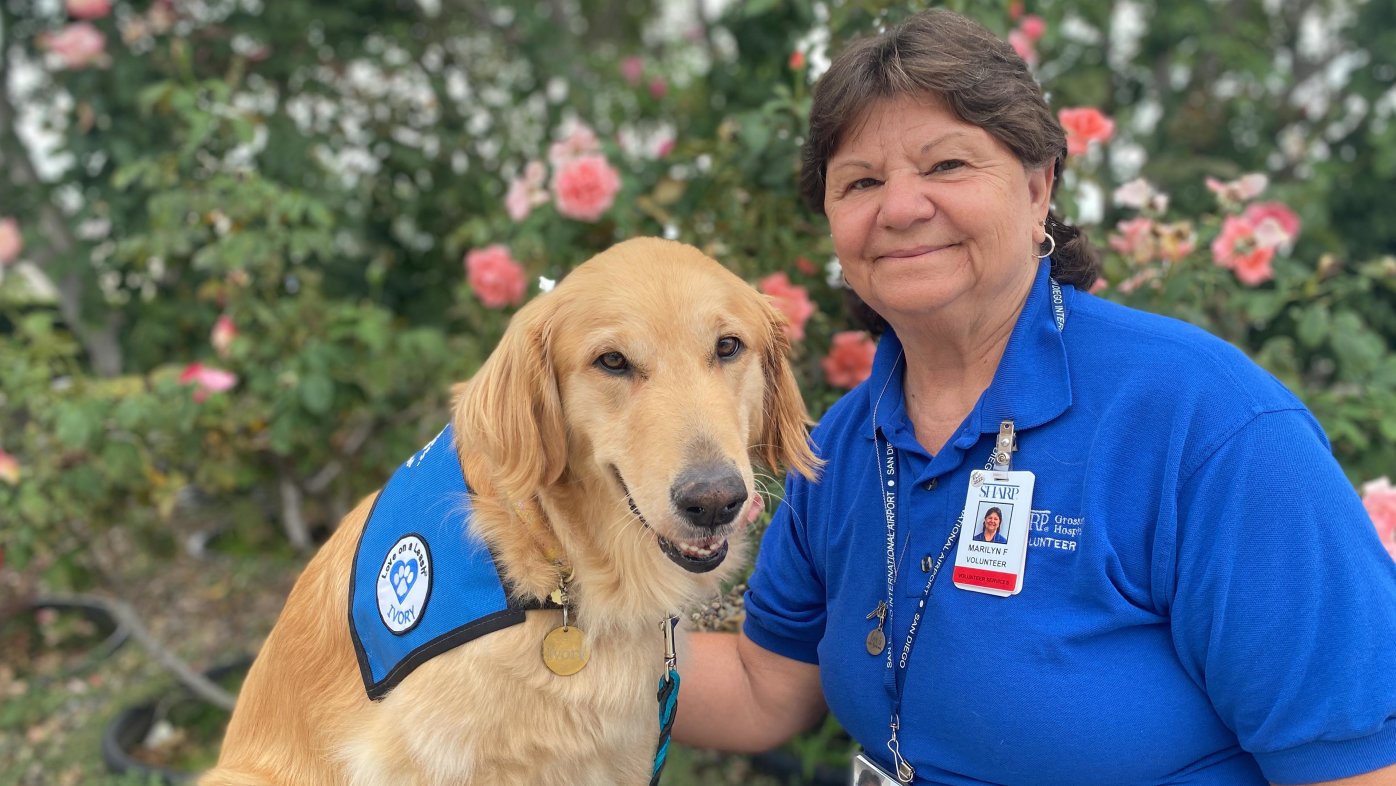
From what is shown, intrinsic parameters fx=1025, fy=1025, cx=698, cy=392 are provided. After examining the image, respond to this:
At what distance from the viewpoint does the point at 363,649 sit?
2.00 meters

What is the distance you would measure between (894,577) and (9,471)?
311 cm

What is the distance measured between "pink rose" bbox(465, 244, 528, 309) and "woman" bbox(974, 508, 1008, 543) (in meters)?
2.15

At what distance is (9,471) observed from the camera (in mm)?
3459

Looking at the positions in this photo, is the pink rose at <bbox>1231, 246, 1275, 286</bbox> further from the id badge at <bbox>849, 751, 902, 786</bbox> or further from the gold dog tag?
the gold dog tag

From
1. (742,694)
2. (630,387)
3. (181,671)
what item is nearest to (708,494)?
(630,387)

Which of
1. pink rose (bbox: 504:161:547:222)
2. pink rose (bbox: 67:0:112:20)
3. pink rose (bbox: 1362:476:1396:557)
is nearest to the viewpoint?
pink rose (bbox: 1362:476:1396:557)

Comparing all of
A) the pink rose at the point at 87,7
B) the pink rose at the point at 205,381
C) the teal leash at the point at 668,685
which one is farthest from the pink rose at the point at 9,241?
the teal leash at the point at 668,685

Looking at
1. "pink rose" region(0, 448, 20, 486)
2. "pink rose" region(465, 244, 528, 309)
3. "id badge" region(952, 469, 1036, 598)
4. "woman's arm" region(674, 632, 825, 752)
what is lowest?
"pink rose" region(0, 448, 20, 486)

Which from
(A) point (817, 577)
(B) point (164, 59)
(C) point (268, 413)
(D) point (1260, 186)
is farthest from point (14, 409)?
(D) point (1260, 186)

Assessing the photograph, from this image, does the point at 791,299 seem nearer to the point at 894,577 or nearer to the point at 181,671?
the point at 894,577

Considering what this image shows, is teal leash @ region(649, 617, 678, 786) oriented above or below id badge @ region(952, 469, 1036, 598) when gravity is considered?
below

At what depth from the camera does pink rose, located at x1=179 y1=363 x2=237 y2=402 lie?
3527 millimetres

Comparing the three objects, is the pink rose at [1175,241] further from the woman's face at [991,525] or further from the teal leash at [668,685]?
the teal leash at [668,685]

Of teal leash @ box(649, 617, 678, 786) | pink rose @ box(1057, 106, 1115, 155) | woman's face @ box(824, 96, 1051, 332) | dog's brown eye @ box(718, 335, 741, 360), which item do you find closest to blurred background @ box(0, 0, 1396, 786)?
pink rose @ box(1057, 106, 1115, 155)
